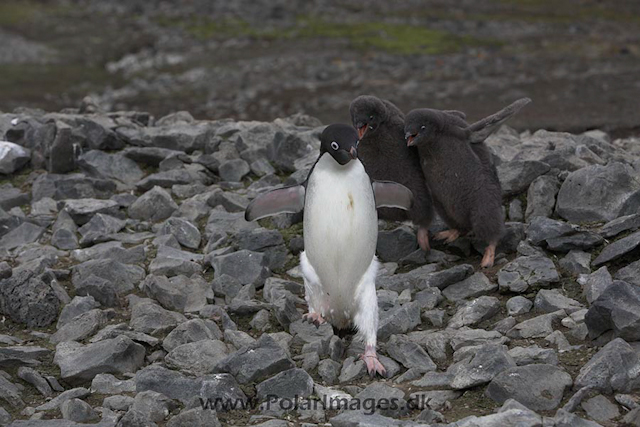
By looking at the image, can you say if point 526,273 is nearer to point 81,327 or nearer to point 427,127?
point 427,127

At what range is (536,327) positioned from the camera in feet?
17.7

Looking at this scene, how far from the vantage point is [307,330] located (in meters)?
5.74

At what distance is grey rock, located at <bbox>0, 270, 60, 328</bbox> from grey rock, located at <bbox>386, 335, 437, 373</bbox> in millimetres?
2277

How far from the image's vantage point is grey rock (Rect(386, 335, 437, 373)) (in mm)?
5121

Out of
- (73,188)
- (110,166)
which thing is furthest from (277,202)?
(110,166)

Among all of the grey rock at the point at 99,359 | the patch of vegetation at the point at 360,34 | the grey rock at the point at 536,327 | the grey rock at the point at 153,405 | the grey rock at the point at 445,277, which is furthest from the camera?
the patch of vegetation at the point at 360,34

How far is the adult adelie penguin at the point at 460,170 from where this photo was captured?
21.6 feet

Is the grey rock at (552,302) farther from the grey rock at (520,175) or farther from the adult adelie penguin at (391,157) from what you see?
the grey rock at (520,175)

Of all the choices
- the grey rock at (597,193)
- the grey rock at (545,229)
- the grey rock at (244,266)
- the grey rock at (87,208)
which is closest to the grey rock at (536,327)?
the grey rock at (545,229)

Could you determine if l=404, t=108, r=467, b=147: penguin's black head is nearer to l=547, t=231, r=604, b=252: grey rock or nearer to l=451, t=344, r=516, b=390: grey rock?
l=547, t=231, r=604, b=252: grey rock

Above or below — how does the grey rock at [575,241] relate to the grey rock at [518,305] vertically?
above

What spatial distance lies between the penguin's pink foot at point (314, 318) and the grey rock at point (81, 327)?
4.23 feet

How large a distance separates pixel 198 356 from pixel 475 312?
5.57 ft

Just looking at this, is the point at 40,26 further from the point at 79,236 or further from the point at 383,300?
the point at 383,300
